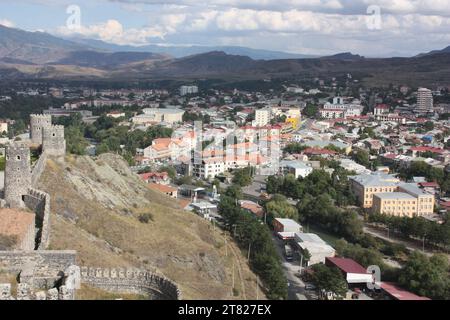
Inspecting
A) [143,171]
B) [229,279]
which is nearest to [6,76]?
[143,171]

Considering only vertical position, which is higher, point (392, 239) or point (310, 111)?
point (310, 111)

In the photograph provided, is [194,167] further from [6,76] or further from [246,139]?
[6,76]

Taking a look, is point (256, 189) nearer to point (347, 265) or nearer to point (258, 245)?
point (258, 245)

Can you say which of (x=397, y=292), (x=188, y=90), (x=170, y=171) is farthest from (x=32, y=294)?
(x=188, y=90)

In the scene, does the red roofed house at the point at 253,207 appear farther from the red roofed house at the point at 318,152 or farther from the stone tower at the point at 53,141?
the red roofed house at the point at 318,152

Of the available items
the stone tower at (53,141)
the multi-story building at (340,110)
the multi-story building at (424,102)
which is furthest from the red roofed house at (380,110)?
A: the stone tower at (53,141)

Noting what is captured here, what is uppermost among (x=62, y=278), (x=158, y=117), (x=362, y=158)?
(x=62, y=278)
